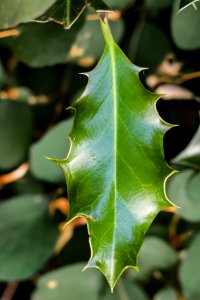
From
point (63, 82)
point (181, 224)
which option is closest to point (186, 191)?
point (181, 224)

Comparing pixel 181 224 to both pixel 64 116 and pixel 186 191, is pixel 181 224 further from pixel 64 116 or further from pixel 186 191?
pixel 64 116

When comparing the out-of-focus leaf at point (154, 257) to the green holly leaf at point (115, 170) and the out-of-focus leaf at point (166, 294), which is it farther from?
the green holly leaf at point (115, 170)

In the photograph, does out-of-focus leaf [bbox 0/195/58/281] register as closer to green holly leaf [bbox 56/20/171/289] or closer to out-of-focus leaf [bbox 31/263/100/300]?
out-of-focus leaf [bbox 31/263/100/300]

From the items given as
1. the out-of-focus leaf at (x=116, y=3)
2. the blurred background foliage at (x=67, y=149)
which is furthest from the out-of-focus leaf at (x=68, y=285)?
the out-of-focus leaf at (x=116, y=3)

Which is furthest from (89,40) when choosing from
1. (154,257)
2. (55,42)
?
(154,257)

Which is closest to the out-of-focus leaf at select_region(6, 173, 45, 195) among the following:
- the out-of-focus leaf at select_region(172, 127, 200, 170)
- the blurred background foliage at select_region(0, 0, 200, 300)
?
the blurred background foliage at select_region(0, 0, 200, 300)

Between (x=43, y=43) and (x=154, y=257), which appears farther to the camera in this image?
(x=154, y=257)

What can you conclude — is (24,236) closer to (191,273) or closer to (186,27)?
(191,273)
